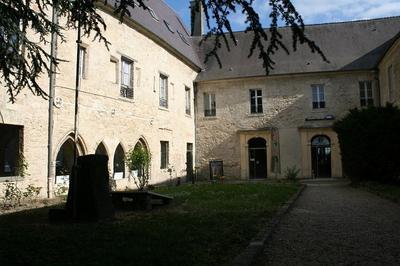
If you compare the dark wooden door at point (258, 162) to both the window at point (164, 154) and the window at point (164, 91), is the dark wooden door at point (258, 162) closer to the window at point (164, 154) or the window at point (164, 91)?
the window at point (164, 154)

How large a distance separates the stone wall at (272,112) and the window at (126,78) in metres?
8.53

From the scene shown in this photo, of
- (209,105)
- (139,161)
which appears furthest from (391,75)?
(139,161)

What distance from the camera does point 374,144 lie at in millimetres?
15281

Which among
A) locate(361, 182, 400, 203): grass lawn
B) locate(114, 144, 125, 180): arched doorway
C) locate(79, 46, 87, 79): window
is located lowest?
locate(361, 182, 400, 203): grass lawn

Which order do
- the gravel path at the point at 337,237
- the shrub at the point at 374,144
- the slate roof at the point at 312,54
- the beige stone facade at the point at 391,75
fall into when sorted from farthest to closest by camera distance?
the slate roof at the point at 312,54 → the beige stone facade at the point at 391,75 → the shrub at the point at 374,144 → the gravel path at the point at 337,237

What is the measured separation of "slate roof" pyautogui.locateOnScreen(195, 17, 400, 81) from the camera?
80.5 ft

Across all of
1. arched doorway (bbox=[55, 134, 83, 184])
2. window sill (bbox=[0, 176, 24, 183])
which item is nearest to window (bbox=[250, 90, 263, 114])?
arched doorway (bbox=[55, 134, 83, 184])

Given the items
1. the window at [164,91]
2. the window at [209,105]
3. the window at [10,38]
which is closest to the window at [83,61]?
the window at [164,91]

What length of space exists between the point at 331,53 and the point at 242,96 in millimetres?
5532

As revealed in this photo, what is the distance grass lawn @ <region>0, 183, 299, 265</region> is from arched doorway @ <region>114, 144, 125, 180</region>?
24.5ft

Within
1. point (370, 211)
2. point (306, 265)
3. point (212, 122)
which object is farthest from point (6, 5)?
point (212, 122)

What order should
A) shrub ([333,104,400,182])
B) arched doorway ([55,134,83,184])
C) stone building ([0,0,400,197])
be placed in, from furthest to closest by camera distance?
stone building ([0,0,400,197])
shrub ([333,104,400,182])
arched doorway ([55,134,83,184])

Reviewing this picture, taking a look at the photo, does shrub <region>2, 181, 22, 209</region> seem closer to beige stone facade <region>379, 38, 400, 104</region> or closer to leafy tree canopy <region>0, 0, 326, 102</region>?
leafy tree canopy <region>0, 0, 326, 102</region>

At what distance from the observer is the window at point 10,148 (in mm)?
11766
